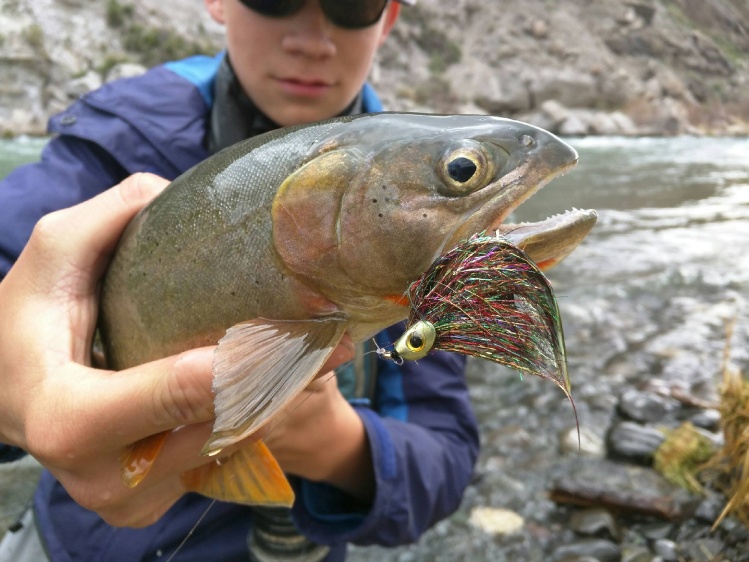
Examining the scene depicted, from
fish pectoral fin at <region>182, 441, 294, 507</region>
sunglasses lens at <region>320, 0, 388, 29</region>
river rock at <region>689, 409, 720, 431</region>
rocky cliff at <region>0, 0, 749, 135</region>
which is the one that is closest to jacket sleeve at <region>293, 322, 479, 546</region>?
fish pectoral fin at <region>182, 441, 294, 507</region>

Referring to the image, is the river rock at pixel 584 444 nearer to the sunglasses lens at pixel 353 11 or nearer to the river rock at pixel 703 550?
the river rock at pixel 703 550

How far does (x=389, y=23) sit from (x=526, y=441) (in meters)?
2.50

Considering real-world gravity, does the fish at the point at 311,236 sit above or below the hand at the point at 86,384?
above

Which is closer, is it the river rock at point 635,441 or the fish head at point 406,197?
the fish head at point 406,197

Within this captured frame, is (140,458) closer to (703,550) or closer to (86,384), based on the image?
(86,384)

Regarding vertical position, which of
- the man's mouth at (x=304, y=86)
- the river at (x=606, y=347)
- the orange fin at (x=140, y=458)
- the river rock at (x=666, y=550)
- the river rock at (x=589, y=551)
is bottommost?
the river at (x=606, y=347)

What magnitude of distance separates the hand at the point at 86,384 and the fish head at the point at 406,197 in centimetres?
20

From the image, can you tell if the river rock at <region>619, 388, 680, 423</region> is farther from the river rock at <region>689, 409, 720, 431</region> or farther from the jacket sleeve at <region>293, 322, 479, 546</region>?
the jacket sleeve at <region>293, 322, 479, 546</region>

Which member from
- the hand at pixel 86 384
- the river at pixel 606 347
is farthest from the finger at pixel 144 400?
the river at pixel 606 347

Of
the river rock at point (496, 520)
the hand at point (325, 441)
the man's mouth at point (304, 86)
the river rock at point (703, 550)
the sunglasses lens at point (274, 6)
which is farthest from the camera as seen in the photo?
the river rock at point (496, 520)

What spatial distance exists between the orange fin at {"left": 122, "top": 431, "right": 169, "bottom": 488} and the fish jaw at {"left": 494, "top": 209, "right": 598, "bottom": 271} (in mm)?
810

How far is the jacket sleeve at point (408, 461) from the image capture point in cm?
184

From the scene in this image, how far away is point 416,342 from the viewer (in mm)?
917

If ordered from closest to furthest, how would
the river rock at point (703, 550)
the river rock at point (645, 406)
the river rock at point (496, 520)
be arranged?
the river rock at point (703, 550) → the river rock at point (496, 520) → the river rock at point (645, 406)
